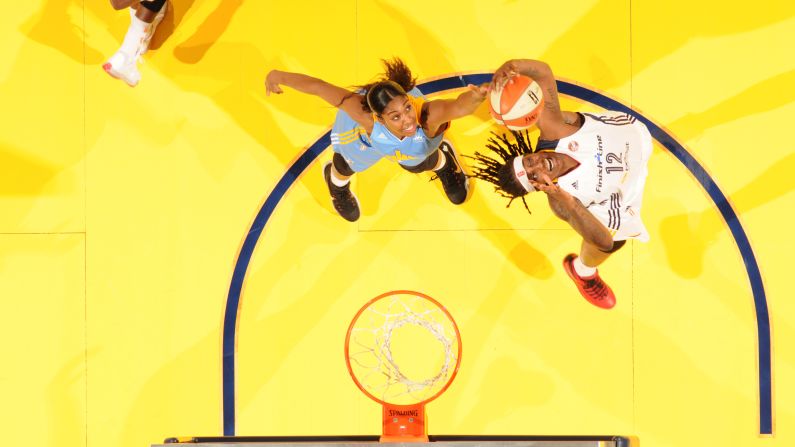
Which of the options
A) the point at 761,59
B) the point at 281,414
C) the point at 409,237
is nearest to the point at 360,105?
the point at 409,237

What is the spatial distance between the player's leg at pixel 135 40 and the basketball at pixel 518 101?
216 centimetres

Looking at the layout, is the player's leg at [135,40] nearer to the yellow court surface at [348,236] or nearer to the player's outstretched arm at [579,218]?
the yellow court surface at [348,236]

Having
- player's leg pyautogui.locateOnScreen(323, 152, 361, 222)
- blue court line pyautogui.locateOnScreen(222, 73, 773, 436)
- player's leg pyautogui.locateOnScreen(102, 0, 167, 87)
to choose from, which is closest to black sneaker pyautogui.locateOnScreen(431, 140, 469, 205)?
blue court line pyautogui.locateOnScreen(222, 73, 773, 436)

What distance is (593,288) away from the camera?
4.27 metres

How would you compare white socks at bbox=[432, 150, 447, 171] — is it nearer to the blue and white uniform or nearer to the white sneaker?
the blue and white uniform

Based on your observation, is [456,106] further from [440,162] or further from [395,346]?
[395,346]

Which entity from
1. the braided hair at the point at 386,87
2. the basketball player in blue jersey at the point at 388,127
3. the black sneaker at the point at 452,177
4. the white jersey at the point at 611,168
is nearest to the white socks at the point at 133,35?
the basketball player in blue jersey at the point at 388,127

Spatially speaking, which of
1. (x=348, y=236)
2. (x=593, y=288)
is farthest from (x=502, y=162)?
(x=348, y=236)

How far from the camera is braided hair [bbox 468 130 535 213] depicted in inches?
164

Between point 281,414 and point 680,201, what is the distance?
270cm

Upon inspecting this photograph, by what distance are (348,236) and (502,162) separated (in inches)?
40.8

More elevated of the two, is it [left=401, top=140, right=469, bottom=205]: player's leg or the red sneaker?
[left=401, top=140, right=469, bottom=205]: player's leg

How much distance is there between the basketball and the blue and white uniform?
423 millimetres

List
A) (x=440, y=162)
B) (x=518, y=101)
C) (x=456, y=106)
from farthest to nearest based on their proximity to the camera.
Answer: (x=440, y=162)
(x=456, y=106)
(x=518, y=101)
